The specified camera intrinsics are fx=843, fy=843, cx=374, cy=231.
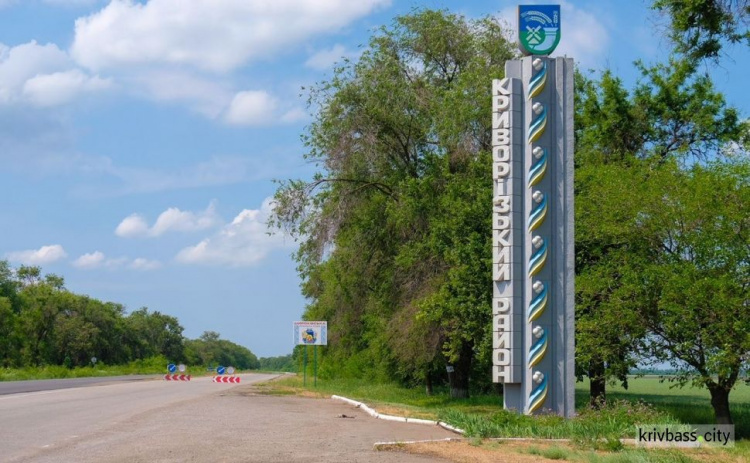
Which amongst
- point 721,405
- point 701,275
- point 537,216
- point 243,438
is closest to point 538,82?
point 537,216

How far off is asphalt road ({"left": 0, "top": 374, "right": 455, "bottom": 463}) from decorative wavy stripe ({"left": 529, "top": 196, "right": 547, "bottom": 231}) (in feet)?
18.3

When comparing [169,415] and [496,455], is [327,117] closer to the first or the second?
[169,415]

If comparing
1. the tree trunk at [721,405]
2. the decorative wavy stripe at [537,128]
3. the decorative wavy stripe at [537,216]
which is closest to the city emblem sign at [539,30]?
the decorative wavy stripe at [537,128]

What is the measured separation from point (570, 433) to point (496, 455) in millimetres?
3061

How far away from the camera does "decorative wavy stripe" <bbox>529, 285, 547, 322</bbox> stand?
20.6 metres

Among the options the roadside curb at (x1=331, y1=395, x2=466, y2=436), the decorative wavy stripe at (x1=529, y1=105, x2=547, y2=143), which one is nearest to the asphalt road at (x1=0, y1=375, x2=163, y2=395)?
the roadside curb at (x1=331, y1=395, x2=466, y2=436)

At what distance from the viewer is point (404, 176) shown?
35.3 meters

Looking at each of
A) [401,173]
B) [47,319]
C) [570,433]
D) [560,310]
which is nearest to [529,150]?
[560,310]

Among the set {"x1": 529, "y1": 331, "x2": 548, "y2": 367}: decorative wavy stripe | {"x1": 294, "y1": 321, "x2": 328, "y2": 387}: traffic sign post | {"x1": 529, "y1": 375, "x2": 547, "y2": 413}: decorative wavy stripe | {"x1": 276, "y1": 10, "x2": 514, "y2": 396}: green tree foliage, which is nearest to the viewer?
{"x1": 529, "y1": 375, "x2": 547, "y2": 413}: decorative wavy stripe

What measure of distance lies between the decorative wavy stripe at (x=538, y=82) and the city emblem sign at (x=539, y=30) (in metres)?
0.53

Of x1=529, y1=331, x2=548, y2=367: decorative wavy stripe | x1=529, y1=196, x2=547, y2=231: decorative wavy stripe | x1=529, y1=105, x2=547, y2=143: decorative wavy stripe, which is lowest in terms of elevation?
x1=529, y1=331, x2=548, y2=367: decorative wavy stripe

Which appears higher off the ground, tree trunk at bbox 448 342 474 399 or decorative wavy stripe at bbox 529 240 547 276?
decorative wavy stripe at bbox 529 240 547 276

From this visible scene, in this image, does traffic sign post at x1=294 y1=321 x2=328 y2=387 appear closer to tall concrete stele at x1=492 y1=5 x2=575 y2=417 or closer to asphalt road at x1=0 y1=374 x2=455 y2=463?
asphalt road at x1=0 y1=374 x2=455 y2=463

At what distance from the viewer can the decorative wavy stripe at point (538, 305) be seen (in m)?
20.6
